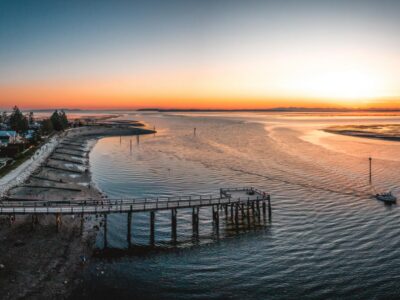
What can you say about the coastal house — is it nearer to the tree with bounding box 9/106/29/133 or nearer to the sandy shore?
the tree with bounding box 9/106/29/133

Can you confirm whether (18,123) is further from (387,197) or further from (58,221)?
(387,197)

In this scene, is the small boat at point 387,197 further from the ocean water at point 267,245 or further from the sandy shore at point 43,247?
the sandy shore at point 43,247

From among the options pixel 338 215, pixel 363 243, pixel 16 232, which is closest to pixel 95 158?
pixel 16 232

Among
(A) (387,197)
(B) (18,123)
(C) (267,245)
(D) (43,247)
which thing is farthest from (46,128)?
(A) (387,197)

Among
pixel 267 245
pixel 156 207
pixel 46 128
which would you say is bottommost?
pixel 267 245

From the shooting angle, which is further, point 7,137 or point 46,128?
point 46,128

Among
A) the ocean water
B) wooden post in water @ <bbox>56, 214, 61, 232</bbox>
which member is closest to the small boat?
the ocean water

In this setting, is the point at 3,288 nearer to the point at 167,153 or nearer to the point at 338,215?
the point at 338,215

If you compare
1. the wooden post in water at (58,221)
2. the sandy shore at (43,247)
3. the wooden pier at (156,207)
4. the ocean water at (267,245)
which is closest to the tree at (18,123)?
the ocean water at (267,245)
